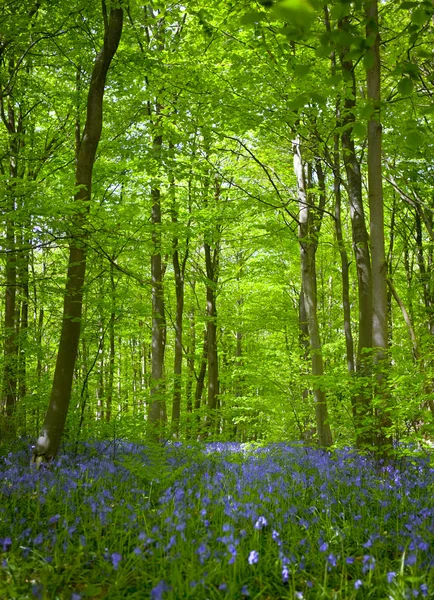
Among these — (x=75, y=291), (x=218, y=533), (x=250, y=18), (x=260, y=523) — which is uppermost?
(x=250, y=18)

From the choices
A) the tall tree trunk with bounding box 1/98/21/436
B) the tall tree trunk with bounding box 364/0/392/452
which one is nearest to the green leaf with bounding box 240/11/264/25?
the tall tree trunk with bounding box 364/0/392/452

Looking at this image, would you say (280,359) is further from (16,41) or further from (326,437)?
(16,41)

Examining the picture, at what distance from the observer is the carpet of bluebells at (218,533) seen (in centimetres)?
290

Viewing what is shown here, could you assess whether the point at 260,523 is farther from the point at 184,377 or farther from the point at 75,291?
the point at 184,377

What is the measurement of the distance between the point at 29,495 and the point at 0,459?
268 cm

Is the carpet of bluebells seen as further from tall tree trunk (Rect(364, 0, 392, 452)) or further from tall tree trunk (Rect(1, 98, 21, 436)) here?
tall tree trunk (Rect(1, 98, 21, 436))

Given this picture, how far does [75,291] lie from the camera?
21.4 ft

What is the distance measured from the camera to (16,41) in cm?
746

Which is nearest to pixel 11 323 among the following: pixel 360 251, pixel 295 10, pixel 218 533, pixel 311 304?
pixel 311 304

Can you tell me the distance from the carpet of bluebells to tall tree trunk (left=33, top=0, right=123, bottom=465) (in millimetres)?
420

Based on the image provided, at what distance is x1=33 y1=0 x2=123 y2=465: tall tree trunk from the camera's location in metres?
6.46

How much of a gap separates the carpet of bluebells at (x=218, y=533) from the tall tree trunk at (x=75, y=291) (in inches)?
16.6

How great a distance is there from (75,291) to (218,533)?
157 inches

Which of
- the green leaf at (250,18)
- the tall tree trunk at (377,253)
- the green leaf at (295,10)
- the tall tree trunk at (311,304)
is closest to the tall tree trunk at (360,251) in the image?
the tall tree trunk at (377,253)
